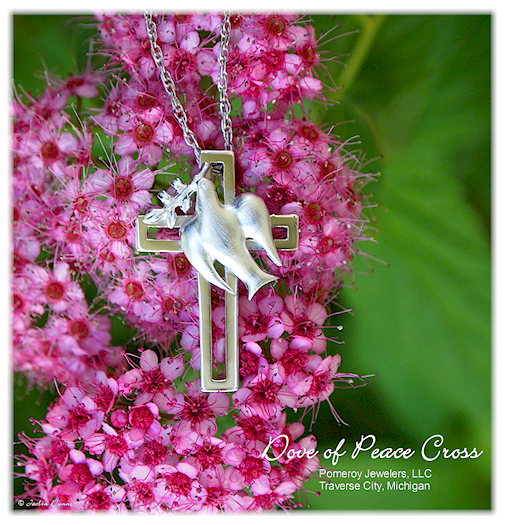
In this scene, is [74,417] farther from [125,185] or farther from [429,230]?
[429,230]

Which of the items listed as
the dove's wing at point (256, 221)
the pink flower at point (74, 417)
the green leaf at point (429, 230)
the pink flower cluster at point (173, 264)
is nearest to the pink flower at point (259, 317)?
the pink flower cluster at point (173, 264)

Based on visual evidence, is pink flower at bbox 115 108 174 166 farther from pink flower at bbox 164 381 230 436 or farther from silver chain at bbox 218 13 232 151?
pink flower at bbox 164 381 230 436

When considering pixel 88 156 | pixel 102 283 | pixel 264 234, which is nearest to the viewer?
pixel 264 234

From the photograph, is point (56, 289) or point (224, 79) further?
point (56, 289)

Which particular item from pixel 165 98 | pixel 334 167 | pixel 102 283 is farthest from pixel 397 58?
pixel 102 283

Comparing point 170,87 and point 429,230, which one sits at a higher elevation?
point 170,87

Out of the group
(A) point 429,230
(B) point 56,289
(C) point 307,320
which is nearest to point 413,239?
(A) point 429,230

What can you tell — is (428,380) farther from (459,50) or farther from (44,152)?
(44,152)
